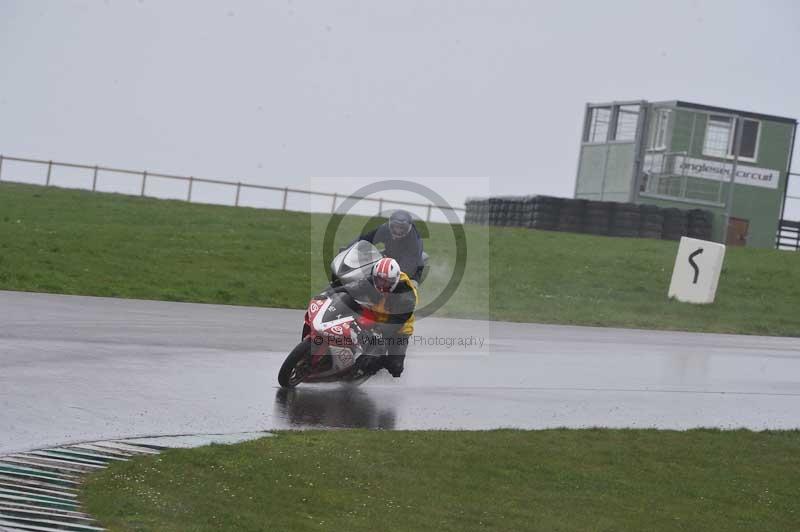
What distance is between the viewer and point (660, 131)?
42000mm

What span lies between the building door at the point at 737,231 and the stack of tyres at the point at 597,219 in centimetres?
747

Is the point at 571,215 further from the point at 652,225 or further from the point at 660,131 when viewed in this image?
the point at 660,131

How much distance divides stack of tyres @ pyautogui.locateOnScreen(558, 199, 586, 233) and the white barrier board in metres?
10.4

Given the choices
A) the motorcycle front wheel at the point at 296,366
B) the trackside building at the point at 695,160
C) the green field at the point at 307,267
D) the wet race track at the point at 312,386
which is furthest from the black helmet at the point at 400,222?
the trackside building at the point at 695,160

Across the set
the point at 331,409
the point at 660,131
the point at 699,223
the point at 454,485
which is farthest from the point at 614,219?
the point at 454,485

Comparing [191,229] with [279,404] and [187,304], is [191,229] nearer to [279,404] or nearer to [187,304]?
[187,304]

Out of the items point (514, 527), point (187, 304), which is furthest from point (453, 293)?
point (514, 527)

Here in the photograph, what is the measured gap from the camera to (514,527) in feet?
25.0

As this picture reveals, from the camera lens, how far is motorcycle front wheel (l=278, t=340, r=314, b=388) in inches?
473

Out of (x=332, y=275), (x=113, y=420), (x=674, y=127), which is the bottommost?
(x=113, y=420)

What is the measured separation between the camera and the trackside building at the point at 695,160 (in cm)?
4150

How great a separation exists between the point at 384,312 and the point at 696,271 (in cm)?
1507

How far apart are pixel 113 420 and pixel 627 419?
4.86 meters

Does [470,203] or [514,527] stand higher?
[470,203]
